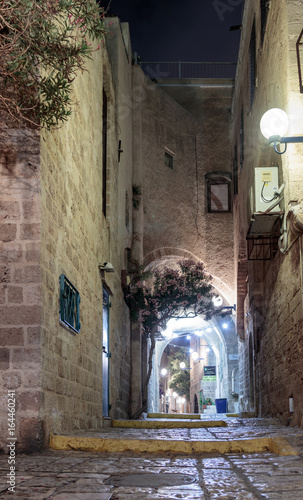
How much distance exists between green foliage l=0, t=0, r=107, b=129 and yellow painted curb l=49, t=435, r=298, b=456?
2667 millimetres

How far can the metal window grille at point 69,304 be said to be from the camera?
5.77 meters

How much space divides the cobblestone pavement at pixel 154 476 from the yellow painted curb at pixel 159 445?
0.23m

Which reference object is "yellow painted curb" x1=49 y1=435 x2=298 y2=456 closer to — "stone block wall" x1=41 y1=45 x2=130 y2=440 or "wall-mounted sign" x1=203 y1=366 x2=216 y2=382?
"stone block wall" x1=41 y1=45 x2=130 y2=440

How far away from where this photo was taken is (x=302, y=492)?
2.79 m

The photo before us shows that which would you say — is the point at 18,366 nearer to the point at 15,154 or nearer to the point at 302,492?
the point at 15,154

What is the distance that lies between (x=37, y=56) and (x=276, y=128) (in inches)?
125

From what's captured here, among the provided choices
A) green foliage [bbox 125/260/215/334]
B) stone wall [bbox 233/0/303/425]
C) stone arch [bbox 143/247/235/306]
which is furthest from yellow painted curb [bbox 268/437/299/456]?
stone arch [bbox 143/247/235/306]

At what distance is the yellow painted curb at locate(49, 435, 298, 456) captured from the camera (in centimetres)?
486

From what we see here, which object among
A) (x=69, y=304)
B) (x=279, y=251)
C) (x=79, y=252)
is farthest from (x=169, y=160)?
(x=69, y=304)

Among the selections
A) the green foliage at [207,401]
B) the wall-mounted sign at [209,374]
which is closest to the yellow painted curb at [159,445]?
the wall-mounted sign at [209,374]

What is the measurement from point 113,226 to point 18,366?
682 cm

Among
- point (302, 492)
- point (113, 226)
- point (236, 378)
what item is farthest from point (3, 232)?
point (236, 378)

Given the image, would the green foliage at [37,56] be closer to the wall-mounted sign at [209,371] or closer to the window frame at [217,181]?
the window frame at [217,181]

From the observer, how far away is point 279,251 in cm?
848
